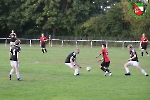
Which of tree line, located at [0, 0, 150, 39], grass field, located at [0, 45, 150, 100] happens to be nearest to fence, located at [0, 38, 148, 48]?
tree line, located at [0, 0, 150, 39]

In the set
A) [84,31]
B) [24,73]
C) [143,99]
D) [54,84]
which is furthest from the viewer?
[84,31]

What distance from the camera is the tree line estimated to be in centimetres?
6169

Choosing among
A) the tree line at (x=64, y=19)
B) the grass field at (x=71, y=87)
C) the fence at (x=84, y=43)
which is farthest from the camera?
the tree line at (x=64, y=19)

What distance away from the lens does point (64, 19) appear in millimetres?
64312

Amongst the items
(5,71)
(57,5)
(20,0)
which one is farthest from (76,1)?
(5,71)

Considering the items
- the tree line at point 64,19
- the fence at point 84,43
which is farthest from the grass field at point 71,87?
the tree line at point 64,19

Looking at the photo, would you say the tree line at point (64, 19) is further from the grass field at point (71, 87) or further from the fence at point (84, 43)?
the grass field at point (71, 87)

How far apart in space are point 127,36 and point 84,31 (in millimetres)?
7780

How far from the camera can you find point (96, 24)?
6250cm

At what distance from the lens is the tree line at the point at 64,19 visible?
61.7m

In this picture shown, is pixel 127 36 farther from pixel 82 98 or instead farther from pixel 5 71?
pixel 82 98

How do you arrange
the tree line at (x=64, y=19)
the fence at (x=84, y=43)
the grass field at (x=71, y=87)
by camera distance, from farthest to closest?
1. the tree line at (x=64, y=19)
2. the fence at (x=84, y=43)
3. the grass field at (x=71, y=87)

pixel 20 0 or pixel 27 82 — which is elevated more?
pixel 20 0

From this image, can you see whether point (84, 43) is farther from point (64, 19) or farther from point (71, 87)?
point (71, 87)
